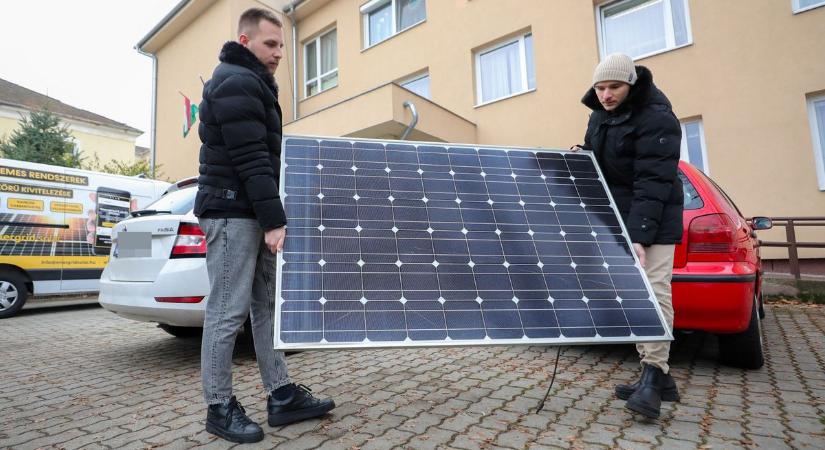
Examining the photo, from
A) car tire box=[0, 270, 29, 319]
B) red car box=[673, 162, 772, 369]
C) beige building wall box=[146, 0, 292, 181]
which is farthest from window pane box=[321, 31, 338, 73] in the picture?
red car box=[673, 162, 772, 369]

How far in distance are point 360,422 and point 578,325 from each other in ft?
4.31

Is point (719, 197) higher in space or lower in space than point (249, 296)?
higher

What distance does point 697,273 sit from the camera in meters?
3.10

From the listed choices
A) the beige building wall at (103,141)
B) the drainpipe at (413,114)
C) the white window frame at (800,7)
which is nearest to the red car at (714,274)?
the drainpipe at (413,114)

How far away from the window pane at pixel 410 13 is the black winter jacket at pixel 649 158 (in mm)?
11287

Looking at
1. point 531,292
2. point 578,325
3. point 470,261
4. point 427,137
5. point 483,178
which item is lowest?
point 578,325

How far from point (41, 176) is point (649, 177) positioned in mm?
9494

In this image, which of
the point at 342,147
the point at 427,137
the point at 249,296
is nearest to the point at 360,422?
the point at 249,296

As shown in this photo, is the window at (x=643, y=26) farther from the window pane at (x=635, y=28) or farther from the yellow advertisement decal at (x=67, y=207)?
the yellow advertisement decal at (x=67, y=207)

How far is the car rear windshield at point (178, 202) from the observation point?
13.1 ft

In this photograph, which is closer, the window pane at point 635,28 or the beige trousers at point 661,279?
the beige trousers at point 661,279

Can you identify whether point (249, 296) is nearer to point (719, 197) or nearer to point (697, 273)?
point (697, 273)

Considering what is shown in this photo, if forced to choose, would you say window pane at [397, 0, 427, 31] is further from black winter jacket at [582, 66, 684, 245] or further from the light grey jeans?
the light grey jeans

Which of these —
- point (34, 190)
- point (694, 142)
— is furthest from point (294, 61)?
point (694, 142)
